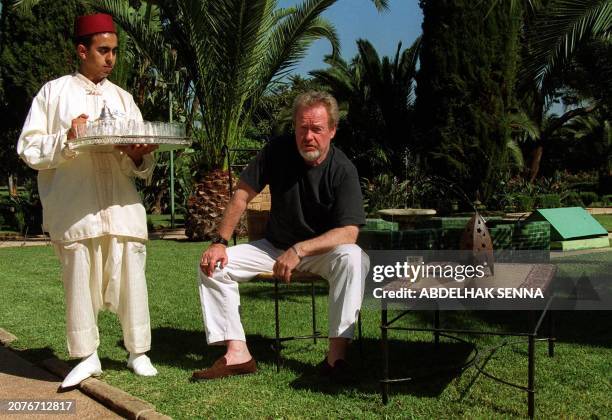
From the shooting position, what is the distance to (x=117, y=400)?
11.9 ft

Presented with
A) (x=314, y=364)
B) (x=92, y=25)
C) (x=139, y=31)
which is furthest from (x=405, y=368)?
(x=139, y=31)

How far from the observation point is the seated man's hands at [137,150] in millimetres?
4012

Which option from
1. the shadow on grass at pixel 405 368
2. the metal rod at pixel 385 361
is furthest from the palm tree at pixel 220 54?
the metal rod at pixel 385 361

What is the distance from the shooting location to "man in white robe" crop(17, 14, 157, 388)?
402 centimetres

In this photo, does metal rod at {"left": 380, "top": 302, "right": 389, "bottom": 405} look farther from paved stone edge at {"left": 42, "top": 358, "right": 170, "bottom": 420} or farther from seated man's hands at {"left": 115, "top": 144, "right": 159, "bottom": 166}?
seated man's hands at {"left": 115, "top": 144, "right": 159, "bottom": 166}

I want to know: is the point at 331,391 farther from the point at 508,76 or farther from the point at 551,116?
the point at 551,116

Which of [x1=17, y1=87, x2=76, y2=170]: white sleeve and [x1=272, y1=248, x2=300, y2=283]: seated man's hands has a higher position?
[x1=17, y1=87, x2=76, y2=170]: white sleeve

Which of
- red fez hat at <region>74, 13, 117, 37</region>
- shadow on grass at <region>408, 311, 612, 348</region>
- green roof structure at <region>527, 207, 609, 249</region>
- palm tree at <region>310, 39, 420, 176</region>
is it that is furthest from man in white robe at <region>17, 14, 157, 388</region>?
palm tree at <region>310, 39, 420, 176</region>

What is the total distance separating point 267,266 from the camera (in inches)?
170

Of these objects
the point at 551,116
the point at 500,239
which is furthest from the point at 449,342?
the point at 551,116

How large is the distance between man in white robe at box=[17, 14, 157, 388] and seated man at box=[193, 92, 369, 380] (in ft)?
1.48

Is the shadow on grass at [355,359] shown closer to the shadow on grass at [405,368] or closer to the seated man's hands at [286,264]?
the shadow on grass at [405,368]

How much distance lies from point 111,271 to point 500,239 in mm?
4519

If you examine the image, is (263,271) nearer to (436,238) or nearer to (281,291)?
(281,291)
